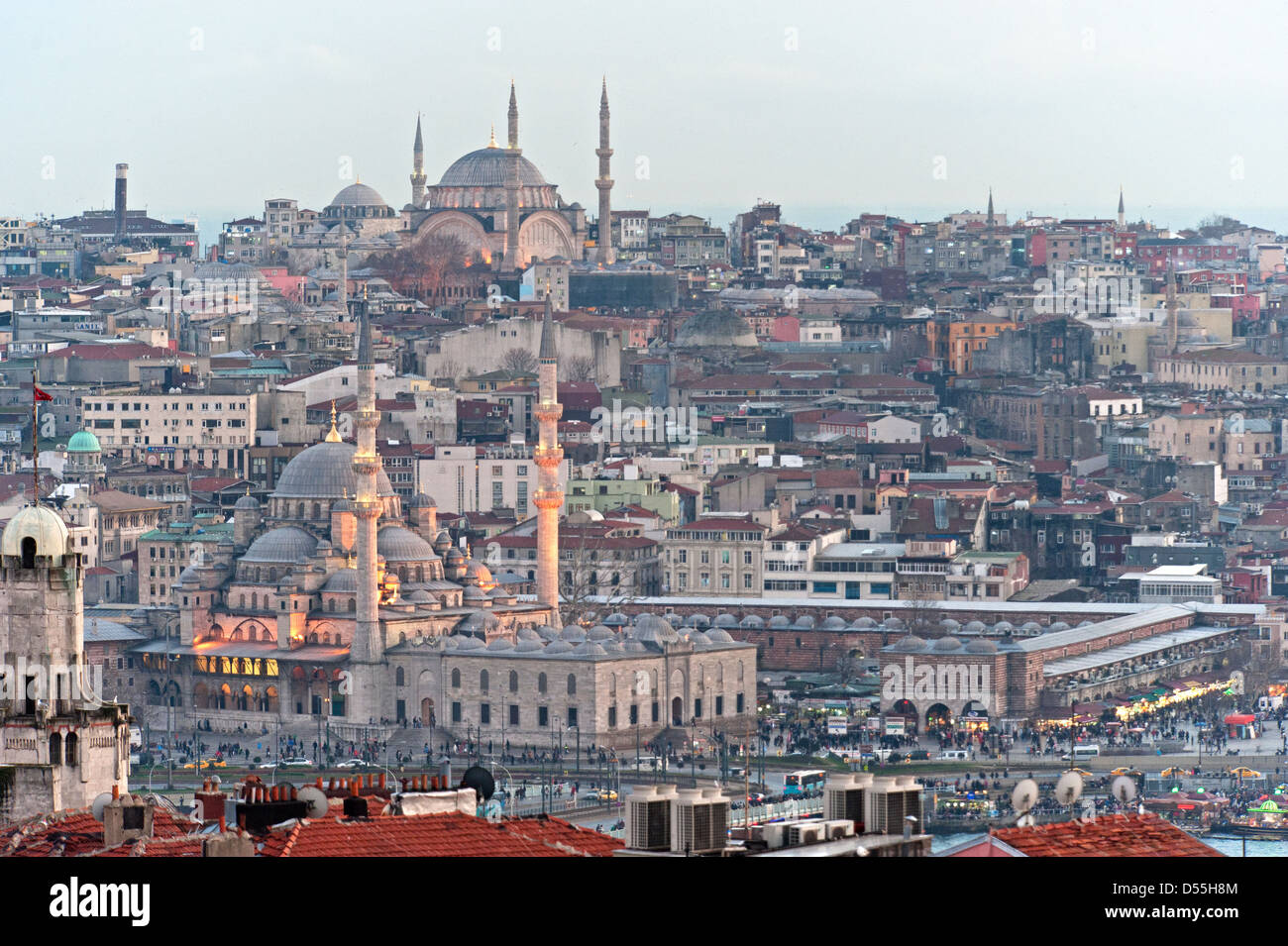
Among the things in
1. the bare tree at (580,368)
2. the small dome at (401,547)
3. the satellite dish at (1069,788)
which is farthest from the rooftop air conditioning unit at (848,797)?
the bare tree at (580,368)

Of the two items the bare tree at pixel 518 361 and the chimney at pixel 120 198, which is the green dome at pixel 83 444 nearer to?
the bare tree at pixel 518 361

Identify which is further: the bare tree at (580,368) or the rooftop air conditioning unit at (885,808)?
the bare tree at (580,368)

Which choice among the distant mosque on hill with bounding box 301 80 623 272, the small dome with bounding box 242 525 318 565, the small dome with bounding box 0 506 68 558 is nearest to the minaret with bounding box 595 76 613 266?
the distant mosque on hill with bounding box 301 80 623 272

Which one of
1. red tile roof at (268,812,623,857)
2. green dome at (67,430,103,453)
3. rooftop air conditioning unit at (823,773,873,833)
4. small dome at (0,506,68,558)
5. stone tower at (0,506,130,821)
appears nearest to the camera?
red tile roof at (268,812,623,857)

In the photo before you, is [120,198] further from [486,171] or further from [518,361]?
[518,361]

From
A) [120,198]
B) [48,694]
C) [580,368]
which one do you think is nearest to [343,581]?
[580,368]

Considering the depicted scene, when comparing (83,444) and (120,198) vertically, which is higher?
(120,198)

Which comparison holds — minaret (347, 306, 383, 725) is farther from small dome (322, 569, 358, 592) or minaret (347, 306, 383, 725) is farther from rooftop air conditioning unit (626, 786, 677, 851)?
rooftop air conditioning unit (626, 786, 677, 851)
